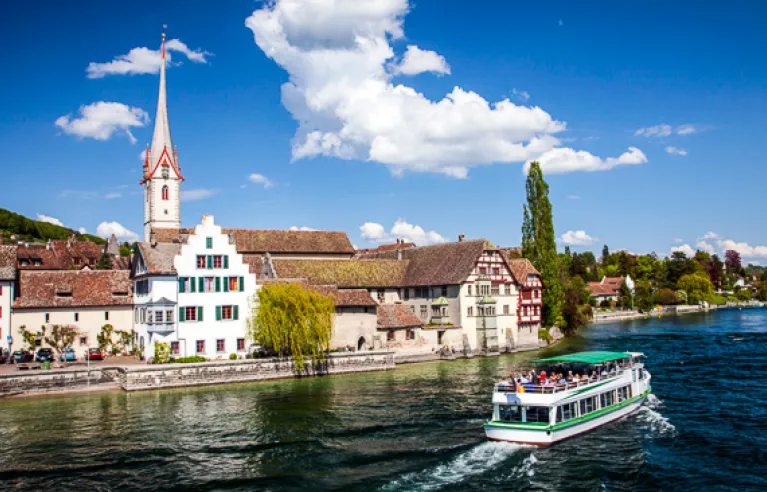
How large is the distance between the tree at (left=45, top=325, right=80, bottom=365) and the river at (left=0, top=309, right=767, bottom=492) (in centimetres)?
1182

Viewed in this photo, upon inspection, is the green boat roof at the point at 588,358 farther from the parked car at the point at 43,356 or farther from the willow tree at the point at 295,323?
the parked car at the point at 43,356

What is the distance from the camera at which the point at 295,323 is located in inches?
2237

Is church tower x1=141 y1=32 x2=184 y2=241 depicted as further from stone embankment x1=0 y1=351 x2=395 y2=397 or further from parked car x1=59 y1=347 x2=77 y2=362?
stone embankment x1=0 y1=351 x2=395 y2=397

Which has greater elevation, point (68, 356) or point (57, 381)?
point (68, 356)

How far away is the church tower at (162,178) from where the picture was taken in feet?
293

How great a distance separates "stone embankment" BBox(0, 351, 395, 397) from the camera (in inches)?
1913

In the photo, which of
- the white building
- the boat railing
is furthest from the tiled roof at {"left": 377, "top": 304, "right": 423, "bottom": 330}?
the boat railing

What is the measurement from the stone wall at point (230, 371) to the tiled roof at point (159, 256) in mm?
9394

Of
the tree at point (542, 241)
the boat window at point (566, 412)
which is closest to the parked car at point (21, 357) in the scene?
the boat window at point (566, 412)

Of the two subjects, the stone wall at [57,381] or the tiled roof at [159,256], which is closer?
the stone wall at [57,381]

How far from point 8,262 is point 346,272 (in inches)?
1347

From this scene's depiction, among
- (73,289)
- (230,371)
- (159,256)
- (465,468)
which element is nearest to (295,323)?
(230,371)

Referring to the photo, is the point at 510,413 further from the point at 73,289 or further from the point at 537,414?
the point at 73,289

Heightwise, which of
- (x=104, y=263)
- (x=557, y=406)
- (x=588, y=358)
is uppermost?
(x=104, y=263)
